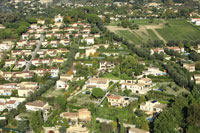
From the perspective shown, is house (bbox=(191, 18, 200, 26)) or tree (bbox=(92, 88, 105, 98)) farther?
house (bbox=(191, 18, 200, 26))

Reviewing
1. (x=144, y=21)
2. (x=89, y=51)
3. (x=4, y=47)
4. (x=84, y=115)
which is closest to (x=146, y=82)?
(x=84, y=115)

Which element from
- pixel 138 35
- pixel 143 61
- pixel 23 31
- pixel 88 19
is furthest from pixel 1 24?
pixel 143 61

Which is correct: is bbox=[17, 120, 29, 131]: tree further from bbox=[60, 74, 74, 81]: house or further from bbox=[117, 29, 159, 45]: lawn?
bbox=[117, 29, 159, 45]: lawn

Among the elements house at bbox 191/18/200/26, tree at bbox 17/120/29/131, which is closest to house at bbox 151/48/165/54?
house at bbox 191/18/200/26

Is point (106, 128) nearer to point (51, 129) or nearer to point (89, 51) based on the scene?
point (51, 129)

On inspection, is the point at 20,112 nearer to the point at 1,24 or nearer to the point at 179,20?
the point at 1,24
